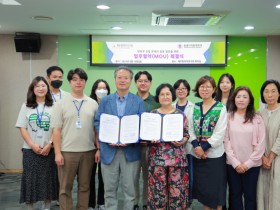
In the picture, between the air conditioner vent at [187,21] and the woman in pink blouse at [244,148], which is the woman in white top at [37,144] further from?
the air conditioner vent at [187,21]

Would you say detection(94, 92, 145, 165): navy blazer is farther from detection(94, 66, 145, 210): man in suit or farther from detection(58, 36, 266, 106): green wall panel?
detection(58, 36, 266, 106): green wall panel

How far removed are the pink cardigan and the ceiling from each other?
5.00ft

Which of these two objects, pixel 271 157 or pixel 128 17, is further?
pixel 128 17

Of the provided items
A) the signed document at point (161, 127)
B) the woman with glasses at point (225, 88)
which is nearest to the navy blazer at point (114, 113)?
the signed document at point (161, 127)

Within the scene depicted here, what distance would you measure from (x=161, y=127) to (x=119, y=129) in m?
0.40

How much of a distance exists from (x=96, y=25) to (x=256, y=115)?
9.87 ft

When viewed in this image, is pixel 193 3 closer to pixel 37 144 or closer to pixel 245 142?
pixel 245 142

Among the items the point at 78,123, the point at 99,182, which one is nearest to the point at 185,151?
the point at 78,123

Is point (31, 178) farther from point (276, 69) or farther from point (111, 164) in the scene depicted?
point (276, 69)

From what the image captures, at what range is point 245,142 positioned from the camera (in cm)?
299

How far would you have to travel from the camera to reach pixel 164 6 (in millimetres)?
3873

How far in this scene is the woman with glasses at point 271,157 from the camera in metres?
2.97

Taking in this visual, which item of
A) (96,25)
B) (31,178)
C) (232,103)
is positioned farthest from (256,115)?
(96,25)

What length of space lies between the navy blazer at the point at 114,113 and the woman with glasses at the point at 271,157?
4.01 feet
